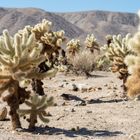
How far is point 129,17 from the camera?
131 meters

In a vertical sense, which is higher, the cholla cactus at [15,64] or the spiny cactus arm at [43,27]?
the spiny cactus arm at [43,27]

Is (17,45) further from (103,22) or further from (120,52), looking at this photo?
(103,22)

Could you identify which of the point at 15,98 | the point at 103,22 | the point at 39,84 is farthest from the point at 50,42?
the point at 103,22

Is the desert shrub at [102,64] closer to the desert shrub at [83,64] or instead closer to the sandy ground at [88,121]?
the desert shrub at [83,64]

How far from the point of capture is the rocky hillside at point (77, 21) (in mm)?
93000

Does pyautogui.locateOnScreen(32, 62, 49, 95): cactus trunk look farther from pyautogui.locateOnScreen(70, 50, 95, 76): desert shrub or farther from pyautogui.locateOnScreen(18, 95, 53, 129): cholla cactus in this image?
pyautogui.locateOnScreen(70, 50, 95, 76): desert shrub

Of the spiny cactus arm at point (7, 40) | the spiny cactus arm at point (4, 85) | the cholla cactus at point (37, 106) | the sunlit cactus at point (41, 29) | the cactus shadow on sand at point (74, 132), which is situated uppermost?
the sunlit cactus at point (41, 29)

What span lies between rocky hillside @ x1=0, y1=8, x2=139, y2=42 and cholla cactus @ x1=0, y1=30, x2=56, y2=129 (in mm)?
78279

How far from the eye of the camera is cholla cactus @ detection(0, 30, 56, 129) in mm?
8703

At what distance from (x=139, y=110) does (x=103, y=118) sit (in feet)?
3.76

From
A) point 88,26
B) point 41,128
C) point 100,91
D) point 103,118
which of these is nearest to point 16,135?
point 41,128

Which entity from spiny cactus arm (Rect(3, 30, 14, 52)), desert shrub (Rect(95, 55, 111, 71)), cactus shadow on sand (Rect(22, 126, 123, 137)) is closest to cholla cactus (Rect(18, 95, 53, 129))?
cactus shadow on sand (Rect(22, 126, 123, 137))

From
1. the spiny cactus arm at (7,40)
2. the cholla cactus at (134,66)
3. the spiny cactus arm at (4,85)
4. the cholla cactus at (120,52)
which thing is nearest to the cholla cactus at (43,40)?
the cholla cactus at (120,52)

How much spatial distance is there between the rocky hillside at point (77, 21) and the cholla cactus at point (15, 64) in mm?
78279
